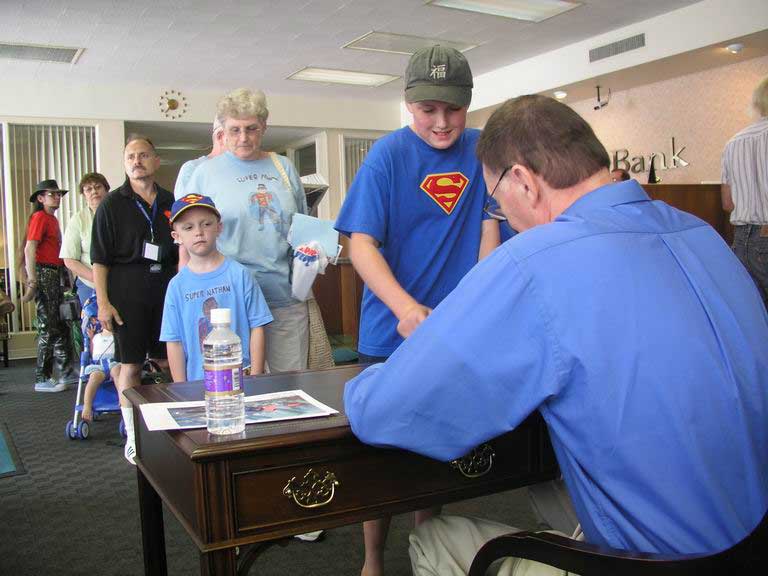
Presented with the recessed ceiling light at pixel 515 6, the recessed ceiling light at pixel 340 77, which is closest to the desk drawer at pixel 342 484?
the recessed ceiling light at pixel 515 6

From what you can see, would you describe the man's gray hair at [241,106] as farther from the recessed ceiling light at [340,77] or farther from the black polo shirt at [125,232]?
the recessed ceiling light at [340,77]

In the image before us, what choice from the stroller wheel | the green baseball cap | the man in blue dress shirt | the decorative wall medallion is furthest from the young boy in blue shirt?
the decorative wall medallion

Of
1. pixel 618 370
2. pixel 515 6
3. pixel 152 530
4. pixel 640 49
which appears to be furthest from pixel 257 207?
pixel 640 49

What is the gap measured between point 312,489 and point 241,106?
1.82 metres

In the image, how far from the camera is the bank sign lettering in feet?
27.1

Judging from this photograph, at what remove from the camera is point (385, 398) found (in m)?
1.08

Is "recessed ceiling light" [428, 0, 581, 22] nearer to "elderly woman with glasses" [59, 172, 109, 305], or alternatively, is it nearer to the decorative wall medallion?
"elderly woman with glasses" [59, 172, 109, 305]

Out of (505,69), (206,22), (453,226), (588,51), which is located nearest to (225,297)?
(453,226)

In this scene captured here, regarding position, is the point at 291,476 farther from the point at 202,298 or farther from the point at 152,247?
the point at 152,247

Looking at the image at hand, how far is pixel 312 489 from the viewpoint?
1241 millimetres

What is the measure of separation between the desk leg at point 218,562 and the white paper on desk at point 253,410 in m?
0.22

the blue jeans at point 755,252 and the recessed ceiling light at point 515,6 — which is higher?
the recessed ceiling light at point 515,6

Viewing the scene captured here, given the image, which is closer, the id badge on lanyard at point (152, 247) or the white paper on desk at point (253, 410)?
the white paper on desk at point (253, 410)

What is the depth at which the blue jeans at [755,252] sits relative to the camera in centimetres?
408
